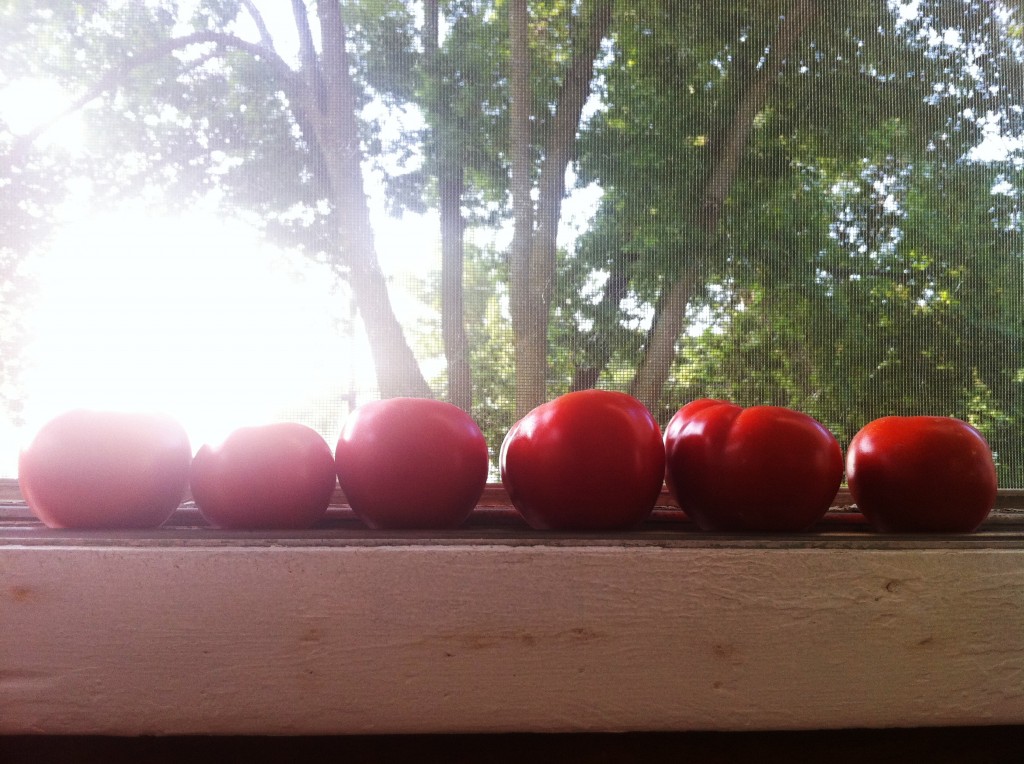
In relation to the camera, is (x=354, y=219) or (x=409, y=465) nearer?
(x=409, y=465)

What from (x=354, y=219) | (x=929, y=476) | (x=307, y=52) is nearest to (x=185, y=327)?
(x=354, y=219)

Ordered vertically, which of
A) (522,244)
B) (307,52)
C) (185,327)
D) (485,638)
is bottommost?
(485,638)

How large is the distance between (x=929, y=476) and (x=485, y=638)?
1.08 feet

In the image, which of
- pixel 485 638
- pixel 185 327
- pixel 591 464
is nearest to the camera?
pixel 485 638

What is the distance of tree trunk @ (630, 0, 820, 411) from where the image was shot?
2.50 feet

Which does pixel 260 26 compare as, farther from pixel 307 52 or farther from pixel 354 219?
pixel 354 219

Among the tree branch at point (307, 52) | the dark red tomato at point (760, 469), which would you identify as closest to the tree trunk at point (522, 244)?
the tree branch at point (307, 52)

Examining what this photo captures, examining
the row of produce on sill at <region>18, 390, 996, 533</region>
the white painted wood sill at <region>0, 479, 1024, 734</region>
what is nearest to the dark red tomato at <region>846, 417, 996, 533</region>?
the row of produce on sill at <region>18, 390, 996, 533</region>

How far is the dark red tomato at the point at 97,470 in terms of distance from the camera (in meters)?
0.40

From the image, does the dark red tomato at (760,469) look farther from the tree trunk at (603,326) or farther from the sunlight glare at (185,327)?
the sunlight glare at (185,327)

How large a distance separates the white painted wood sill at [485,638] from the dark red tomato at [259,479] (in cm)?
9

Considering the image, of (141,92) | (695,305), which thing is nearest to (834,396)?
(695,305)

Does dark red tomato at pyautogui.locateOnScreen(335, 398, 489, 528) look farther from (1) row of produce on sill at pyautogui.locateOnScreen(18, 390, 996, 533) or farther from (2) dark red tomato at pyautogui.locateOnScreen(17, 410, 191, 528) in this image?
(2) dark red tomato at pyautogui.locateOnScreen(17, 410, 191, 528)

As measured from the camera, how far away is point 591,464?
408 mm
